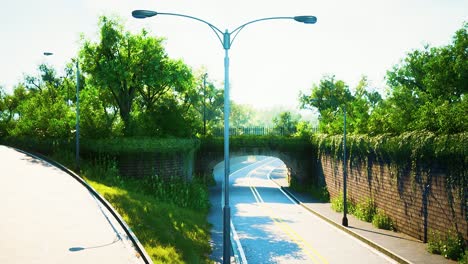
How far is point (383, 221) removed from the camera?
20.2m

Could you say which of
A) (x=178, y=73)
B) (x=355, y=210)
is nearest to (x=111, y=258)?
(x=355, y=210)

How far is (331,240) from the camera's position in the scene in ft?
59.8

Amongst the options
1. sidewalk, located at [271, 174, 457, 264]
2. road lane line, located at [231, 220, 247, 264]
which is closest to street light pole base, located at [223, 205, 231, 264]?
road lane line, located at [231, 220, 247, 264]

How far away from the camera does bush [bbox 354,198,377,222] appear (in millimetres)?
22203

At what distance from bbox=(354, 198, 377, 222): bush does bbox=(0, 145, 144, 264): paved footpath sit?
49.6ft

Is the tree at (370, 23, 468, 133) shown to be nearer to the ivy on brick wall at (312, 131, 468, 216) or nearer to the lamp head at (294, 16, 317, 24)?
the ivy on brick wall at (312, 131, 468, 216)

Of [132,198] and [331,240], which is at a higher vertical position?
[132,198]

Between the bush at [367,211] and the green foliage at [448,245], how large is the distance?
631 cm

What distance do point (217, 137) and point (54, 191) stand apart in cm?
2385

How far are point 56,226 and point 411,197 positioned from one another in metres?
15.4

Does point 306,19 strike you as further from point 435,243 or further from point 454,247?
point 435,243

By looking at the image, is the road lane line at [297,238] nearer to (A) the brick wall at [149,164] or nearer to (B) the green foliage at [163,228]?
(B) the green foliage at [163,228]

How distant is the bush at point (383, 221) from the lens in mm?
20027

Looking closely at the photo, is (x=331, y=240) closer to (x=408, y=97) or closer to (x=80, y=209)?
(x=80, y=209)
